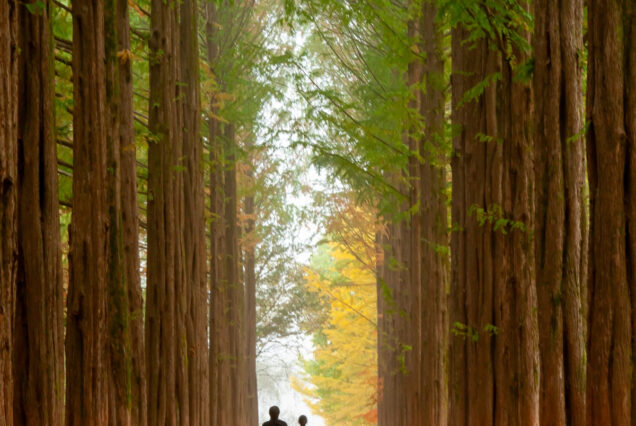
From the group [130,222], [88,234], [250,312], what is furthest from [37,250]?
[250,312]

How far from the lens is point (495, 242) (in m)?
7.50

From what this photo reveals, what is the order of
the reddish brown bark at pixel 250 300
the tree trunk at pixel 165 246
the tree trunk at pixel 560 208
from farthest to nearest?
the reddish brown bark at pixel 250 300
the tree trunk at pixel 165 246
the tree trunk at pixel 560 208

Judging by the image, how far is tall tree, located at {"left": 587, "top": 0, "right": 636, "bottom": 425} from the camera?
443 centimetres

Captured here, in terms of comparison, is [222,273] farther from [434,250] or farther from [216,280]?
[434,250]

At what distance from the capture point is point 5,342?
438 cm

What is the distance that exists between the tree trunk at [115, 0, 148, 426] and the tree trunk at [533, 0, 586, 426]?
17.2 ft

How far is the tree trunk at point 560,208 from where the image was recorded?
5.71 m

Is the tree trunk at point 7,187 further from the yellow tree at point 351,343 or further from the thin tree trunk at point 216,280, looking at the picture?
the yellow tree at point 351,343

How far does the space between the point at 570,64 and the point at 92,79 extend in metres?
4.37

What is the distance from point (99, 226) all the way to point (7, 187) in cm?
270

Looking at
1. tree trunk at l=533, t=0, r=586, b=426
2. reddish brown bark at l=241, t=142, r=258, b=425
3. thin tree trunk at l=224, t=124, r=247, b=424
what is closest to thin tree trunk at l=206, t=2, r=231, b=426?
thin tree trunk at l=224, t=124, r=247, b=424

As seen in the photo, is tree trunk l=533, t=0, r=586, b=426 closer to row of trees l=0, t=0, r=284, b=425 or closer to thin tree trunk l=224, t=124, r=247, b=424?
row of trees l=0, t=0, r=284, b=425

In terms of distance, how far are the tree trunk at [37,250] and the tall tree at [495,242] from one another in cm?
384

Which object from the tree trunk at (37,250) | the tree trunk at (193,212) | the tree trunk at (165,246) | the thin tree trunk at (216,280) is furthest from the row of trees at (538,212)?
the thin tree trunk at (216,280)
